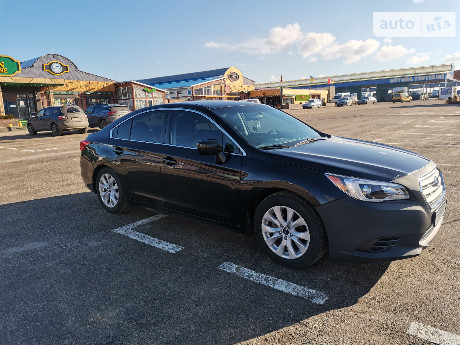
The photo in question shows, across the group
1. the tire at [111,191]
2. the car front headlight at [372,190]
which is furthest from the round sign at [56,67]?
the car front headlight at [372,190]

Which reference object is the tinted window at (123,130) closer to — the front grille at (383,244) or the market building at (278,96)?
the front grille at (383,244)

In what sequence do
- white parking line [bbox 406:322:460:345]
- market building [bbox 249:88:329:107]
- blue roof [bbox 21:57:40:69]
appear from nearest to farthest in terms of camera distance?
white parking line [bbox 406:322:460:345] < blue roof [bbox 21:57:40:69] < market building [bbox 249:88:329:107]

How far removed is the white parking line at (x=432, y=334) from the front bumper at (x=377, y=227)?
2.02 feet

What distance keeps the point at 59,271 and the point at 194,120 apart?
225 cm

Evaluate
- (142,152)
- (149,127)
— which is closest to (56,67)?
(149,127)

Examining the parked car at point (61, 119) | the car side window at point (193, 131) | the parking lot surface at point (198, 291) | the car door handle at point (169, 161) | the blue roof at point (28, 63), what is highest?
the blue roof at point (28, 63)

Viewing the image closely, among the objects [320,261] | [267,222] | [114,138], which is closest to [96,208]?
[114,138]

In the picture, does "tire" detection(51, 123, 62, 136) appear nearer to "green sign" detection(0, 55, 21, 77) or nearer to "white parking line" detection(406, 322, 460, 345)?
"green sign" detection(0, 55, 21, 77)

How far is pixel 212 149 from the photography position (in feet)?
12.6

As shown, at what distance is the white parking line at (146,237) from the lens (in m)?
4.20

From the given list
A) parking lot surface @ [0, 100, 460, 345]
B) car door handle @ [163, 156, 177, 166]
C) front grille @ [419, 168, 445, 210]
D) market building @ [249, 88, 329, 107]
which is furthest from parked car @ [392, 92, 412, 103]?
car door handle @ [163, 156, 177, 166]

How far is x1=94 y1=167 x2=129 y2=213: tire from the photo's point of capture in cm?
521

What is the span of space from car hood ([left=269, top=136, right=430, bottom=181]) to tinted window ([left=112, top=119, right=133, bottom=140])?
2464 millimetres

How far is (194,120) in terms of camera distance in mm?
4422
